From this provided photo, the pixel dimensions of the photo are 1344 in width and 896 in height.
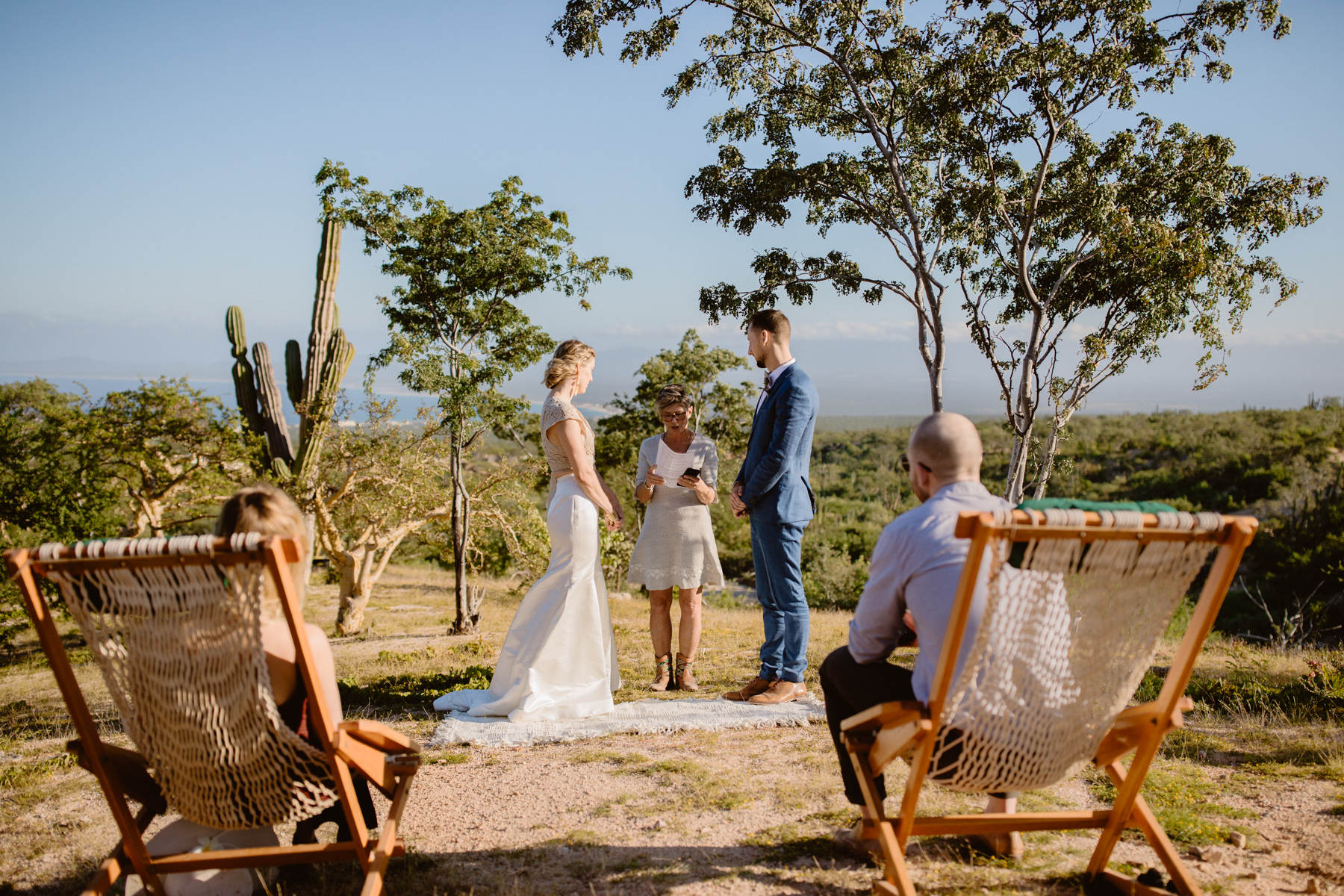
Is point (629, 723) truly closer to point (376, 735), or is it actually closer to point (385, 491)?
point (376, 735)

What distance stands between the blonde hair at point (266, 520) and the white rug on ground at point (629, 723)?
2119mm

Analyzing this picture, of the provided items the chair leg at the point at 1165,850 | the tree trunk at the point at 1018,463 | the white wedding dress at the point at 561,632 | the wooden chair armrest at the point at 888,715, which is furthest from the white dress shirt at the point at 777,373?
the tree trunk at the point at 1018,463

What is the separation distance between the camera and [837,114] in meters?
10.7

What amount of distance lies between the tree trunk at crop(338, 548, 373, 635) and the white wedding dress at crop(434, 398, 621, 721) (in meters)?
7.38

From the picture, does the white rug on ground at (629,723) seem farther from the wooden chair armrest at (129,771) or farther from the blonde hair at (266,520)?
the blonde hair at (266,520)

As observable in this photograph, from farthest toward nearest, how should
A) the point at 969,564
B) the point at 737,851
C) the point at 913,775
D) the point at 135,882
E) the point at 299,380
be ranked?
the point at 299,380, the point at 737,851, the point at 135,882, the point at 913,775, the point at 969,564

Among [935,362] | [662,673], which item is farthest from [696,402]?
[662,673]

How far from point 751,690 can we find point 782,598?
2.09 ft

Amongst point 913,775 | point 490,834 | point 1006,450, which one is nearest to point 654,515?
point 490,834

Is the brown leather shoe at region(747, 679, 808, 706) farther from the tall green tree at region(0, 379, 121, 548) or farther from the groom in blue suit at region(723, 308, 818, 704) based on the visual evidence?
the tall green tree at region(0, 379, 121, 548)

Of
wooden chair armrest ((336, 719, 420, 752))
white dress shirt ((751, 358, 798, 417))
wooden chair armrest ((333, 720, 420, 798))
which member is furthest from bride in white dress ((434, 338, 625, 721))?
wooden chair armrest ((336, 719, 420, 752))

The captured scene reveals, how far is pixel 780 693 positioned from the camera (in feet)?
15.6

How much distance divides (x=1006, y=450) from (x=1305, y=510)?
614 inches

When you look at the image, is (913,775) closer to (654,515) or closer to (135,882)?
(135,882)
